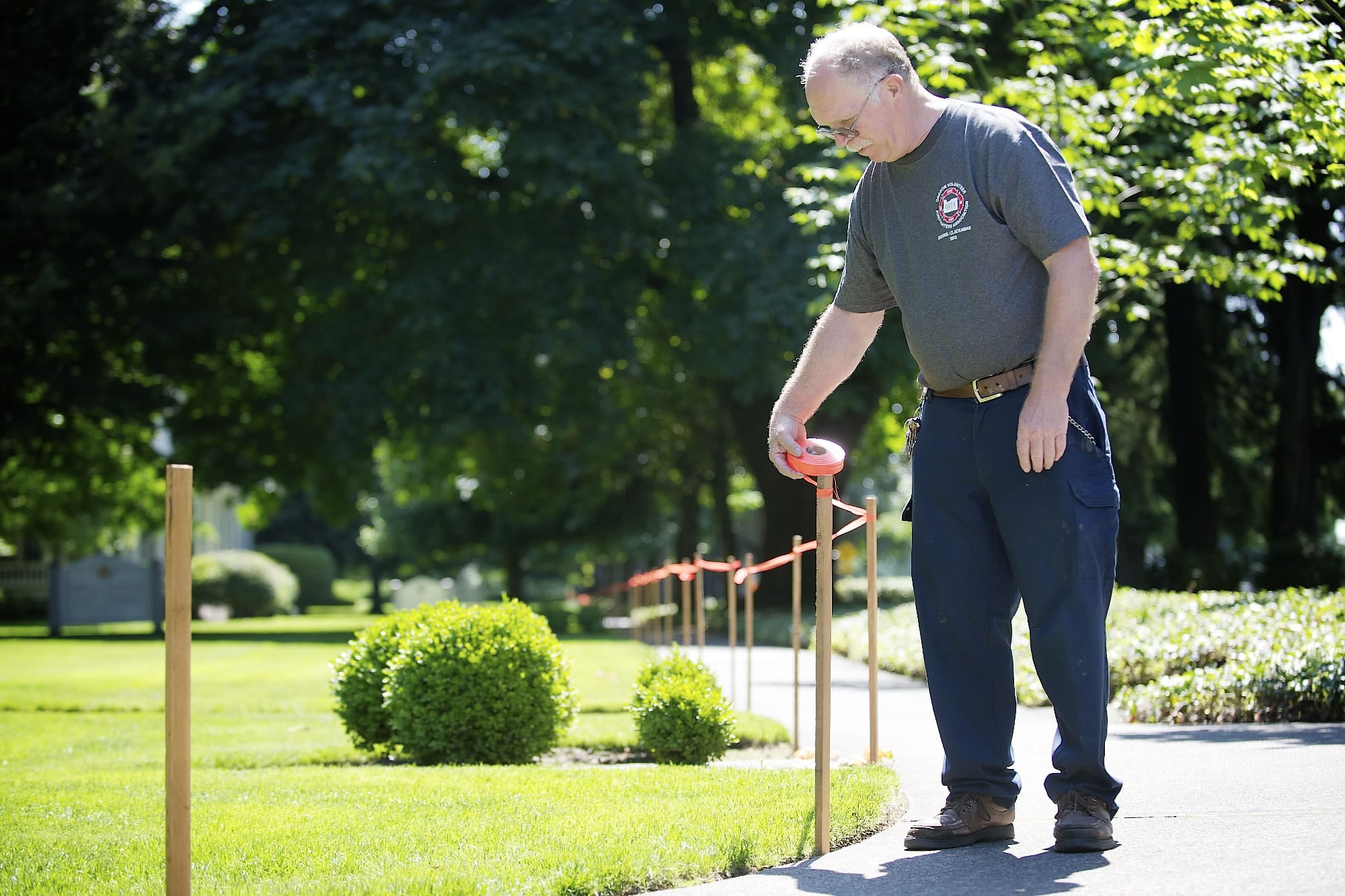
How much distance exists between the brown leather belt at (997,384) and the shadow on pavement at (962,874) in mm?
1265

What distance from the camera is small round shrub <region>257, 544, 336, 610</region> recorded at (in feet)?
179

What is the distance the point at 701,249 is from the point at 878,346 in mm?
3112

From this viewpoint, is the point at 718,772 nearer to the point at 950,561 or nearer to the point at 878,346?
the point at 950,561

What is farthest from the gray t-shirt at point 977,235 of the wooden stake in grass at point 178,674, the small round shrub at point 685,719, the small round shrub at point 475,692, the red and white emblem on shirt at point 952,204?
the small round shrub at point 475,692

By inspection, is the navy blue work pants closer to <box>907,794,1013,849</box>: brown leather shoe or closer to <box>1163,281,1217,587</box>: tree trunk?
<box>907,794,1013,849</box>: brown leather shoe

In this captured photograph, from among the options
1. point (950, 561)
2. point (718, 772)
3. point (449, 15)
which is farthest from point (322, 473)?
point (950, 561)

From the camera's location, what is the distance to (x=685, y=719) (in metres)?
7.20

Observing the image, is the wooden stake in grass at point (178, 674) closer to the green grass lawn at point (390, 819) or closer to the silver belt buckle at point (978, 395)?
the green grass lawn at point (390, 819)

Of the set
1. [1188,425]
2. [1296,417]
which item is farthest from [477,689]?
[1188,425]

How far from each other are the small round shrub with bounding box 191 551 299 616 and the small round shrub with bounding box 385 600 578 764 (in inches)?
1355

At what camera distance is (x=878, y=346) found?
19719 millimetres

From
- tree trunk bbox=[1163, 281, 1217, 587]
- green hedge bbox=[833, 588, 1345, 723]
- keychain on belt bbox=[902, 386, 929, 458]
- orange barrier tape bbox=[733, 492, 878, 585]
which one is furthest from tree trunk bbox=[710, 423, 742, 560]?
keychain on belt bbox=[902, 386, 929, 458]

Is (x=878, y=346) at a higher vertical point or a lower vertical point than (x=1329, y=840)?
higher

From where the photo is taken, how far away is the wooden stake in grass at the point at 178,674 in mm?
3203
